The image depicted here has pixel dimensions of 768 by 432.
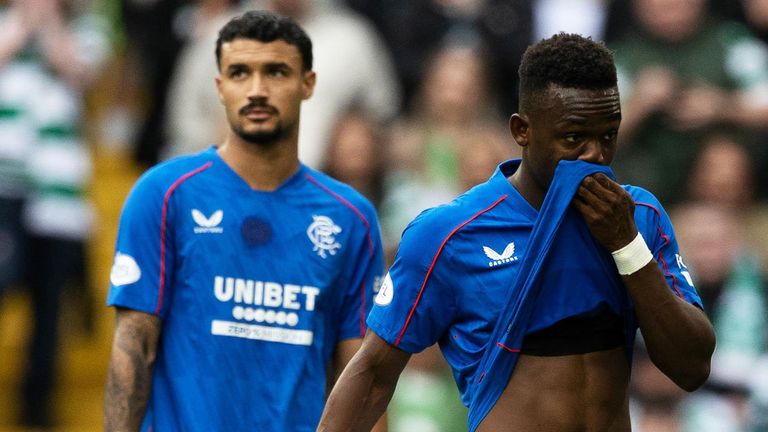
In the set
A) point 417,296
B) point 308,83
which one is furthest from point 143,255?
point 417,296

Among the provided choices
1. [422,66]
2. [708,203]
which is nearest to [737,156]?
[708,203]

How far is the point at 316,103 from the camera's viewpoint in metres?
10.2

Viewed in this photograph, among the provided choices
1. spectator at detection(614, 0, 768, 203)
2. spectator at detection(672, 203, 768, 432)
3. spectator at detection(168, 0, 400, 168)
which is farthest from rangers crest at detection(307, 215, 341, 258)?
spectator at detection(614, 0, 768, 203)

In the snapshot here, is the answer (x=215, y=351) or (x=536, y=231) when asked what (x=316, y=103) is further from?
(x=536, y=231)

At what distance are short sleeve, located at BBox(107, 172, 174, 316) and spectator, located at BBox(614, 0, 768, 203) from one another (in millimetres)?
4441

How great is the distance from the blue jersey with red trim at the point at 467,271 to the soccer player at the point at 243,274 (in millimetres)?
1185

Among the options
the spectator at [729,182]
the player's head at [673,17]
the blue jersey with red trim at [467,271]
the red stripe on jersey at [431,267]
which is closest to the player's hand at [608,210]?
the blue jersey with red trim at [467,271]

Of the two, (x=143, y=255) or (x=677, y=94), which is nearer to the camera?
(x=143, y=255)

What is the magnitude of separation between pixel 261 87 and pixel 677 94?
4278mm

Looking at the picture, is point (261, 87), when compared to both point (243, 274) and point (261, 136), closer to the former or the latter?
point (261, 136)

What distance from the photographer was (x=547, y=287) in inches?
186

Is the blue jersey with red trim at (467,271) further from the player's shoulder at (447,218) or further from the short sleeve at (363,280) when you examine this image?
the short sleeve at (363,280)

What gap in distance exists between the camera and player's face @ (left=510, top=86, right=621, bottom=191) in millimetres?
4598

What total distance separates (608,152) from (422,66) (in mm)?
6140
